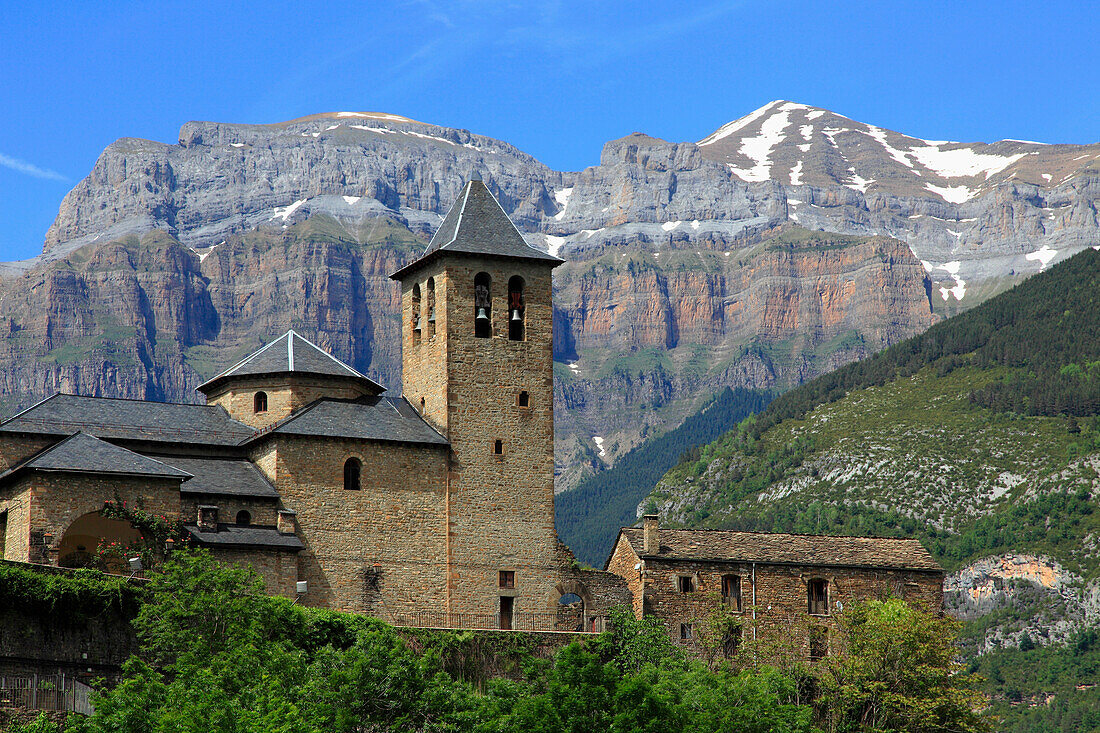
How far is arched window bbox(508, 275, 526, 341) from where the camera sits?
6781 centimetres

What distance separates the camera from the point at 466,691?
50.3m

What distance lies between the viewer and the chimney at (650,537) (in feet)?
219

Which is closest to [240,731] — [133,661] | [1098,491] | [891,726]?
[133,661]

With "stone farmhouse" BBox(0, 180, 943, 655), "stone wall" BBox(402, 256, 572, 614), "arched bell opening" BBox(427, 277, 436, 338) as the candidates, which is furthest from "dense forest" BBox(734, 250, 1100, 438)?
"arched bell opening" BBox(427, 277, 436, 338)

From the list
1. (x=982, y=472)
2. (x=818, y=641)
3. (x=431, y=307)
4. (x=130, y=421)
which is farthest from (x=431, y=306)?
(x=982, y=472)

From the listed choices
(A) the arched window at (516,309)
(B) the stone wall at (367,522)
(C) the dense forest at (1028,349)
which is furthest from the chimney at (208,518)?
(C) the dense forest at (1028,349)

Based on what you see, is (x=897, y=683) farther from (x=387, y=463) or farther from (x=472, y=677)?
(x=387, y=463)

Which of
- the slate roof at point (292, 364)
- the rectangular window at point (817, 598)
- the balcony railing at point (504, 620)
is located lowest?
the balcony railing at point (504, 620)

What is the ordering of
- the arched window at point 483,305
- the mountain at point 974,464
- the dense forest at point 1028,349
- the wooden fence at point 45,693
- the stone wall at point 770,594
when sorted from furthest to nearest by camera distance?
1. the dense forest at point 1028,349
2. the mountain at point 974,464
3. the arched window at point 483,305
4. the stone wall at point 770,594
5. the wooden fence at point 45,693

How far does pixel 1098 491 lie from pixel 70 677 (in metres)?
123

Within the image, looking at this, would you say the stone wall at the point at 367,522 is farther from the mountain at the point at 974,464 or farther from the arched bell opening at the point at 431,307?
the mountain at the point at 974,464

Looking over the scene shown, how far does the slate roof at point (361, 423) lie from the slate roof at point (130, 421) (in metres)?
3.51

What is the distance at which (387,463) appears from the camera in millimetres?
63594

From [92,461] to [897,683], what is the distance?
114 feet
